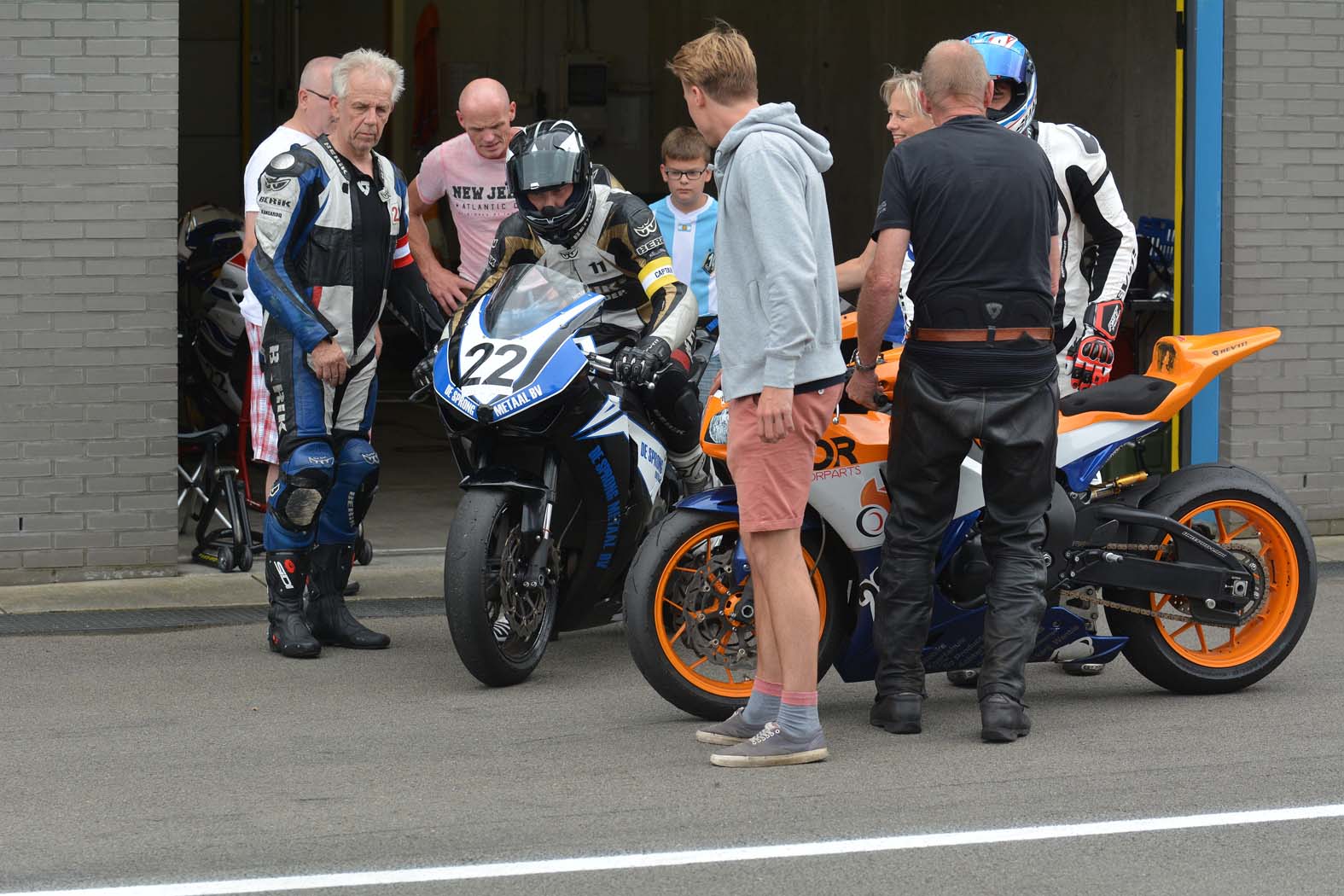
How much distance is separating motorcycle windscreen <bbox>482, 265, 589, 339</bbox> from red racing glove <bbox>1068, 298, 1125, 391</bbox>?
1651 mm

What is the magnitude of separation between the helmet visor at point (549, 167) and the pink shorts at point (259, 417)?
6.51ft

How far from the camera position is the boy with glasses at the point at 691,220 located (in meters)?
8.02

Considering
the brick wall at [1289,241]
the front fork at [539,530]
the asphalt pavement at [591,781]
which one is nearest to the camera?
the asphalt pavement at [591,781]

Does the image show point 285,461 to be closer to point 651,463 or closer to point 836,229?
point 651,463

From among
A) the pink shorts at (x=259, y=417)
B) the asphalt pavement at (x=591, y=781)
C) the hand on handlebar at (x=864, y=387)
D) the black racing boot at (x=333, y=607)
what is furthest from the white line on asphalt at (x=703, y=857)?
the pink shorts at (x=259, y=417)

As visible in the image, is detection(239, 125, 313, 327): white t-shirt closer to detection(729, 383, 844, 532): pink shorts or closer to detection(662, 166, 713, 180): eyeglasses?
detection(662, 166, 713, 180): eyeglasses

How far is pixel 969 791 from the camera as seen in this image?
520 cm

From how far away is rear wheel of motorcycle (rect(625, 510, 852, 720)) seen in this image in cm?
574

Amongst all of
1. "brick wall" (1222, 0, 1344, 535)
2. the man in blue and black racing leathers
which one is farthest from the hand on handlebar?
"brick wall" (1222, 0, 1344, 535)

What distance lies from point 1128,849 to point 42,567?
5045 millimetres

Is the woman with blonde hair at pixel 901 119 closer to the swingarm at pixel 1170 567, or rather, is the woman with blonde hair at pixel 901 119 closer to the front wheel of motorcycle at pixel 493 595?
the swingarm at pixel 1170 567

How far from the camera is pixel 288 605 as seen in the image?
705 centimetres

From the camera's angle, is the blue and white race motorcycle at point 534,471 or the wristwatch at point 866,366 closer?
the wristwatch at point 866,366

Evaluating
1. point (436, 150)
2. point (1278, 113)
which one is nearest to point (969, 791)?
point (436, 150)
